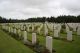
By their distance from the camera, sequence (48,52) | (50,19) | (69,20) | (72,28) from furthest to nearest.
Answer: (50,19), (69,20), (72,28), (48,52)

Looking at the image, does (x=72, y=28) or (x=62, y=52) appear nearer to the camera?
(x=62, y=52)

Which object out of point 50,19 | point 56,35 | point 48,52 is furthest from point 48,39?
point 50,19

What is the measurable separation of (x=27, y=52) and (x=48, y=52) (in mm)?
1400

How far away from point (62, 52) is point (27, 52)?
2276 millimetres

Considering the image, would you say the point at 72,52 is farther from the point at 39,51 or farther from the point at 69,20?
the point at 69,20

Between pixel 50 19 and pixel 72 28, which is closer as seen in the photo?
pixel 72 28

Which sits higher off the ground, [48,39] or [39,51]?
[48,39]

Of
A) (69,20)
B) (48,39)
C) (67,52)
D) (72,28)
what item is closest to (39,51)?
(48,39)

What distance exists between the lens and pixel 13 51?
1110cm

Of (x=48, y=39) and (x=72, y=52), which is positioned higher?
(x=48, y=39)

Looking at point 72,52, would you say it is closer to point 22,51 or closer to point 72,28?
point 22,51

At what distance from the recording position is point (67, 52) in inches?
432

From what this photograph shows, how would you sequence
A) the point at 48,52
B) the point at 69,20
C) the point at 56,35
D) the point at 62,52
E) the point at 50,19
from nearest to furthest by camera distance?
the point at 48,52 → the point at 62,52 → the point at 56,35 → the point at 69,20 → the point at 50,19

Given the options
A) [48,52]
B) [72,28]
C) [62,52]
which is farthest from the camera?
[72,28]
